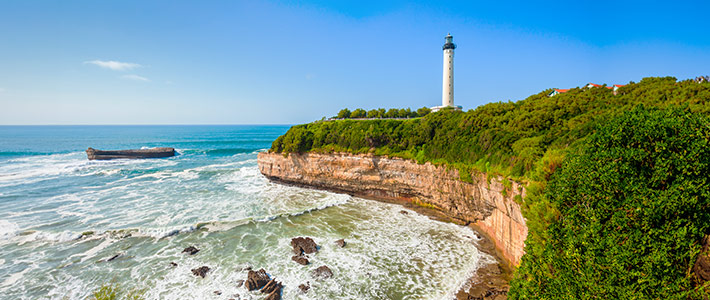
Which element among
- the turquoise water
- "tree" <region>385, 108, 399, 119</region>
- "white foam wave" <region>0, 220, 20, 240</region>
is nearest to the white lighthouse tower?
"tree" <region>385, 108, 399, 119</region>

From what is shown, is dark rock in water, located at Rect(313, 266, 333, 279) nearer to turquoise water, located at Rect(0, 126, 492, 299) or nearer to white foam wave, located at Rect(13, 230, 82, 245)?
turquoise water, located at Rect(0, 126, 492, 299)

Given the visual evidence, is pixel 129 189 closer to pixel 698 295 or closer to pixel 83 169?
pixel 83 169

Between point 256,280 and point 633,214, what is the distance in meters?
15.4

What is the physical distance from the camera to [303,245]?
17.5 meters

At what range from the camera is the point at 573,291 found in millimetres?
8391

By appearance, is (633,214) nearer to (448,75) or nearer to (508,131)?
(508,131)

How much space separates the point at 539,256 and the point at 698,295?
392 cm

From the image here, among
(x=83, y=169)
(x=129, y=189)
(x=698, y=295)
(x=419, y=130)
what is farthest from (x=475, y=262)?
(x=83, y=169)

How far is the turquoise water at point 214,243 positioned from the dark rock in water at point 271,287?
35cm

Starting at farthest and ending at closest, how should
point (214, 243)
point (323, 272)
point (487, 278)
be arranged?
point (214, 243) → point (323, 272) → point (487, 278)

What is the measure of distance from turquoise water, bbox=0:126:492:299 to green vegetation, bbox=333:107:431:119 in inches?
754

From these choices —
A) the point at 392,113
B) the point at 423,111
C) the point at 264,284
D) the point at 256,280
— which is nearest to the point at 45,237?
the point at 256,280

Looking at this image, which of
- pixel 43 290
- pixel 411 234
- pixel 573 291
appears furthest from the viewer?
pixel 411 234

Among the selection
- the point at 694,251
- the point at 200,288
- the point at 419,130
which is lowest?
the point at 200,288
